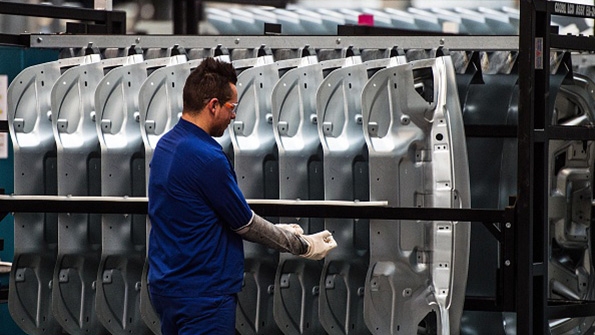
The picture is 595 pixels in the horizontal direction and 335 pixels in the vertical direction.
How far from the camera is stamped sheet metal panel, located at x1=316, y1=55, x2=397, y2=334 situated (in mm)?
5852

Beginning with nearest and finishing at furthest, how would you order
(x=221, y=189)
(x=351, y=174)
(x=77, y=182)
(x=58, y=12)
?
(x=221, y=189) < (x=351, y=174) < (x=77, y=182) < (x=58, y=12)

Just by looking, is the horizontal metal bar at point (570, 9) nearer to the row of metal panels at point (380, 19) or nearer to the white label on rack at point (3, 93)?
the white label on rack at point (3, 93)

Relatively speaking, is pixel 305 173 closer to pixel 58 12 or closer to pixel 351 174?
pixel 351 174

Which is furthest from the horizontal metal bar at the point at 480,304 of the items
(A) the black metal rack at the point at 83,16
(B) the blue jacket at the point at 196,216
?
(A) the black metal rack at the point at 83,16

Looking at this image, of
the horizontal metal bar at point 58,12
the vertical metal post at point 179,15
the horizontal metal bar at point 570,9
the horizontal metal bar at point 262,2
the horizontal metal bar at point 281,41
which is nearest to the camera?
the horizontal metal bar at point 570,9

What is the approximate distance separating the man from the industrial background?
0.73 m

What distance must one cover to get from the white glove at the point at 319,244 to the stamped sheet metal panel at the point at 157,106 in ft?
3.80

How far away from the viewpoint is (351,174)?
19.2 feet

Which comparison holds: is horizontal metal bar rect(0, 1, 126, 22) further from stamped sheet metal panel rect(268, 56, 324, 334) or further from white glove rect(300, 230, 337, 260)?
white glove rect(300, 230, 337, 260)

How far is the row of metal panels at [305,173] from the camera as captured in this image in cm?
574

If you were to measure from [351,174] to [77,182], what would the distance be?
146 centimetres

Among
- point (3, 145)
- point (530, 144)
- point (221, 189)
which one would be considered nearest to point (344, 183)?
point (530, 144)

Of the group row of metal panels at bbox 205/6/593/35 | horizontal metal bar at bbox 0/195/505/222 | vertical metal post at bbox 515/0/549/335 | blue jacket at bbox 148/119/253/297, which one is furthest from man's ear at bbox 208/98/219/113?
row of metal panels at bbox 205/6/593/35

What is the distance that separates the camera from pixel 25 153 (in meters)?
6.38
